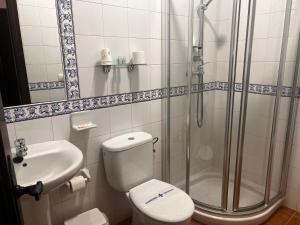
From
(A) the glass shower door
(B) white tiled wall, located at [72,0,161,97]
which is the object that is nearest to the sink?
(B) white tiled wall, located at [72,0,161,97]

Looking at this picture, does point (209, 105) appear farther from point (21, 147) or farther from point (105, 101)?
point (21, 147)

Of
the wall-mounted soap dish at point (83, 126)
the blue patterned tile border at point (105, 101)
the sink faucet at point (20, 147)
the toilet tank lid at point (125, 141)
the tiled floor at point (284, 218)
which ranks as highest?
the blue patterned tile border at point (105, 101)

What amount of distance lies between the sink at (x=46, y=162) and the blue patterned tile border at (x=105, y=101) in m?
0.19

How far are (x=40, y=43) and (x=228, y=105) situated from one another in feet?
4.34

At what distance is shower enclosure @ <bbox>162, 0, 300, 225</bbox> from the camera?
5.70 ft

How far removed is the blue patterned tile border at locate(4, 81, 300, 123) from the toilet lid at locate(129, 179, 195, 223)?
0.66 meters

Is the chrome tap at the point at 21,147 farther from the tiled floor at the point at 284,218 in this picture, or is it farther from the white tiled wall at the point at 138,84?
the tiled floor at the point at 284,218

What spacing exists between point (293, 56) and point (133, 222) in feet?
5.97

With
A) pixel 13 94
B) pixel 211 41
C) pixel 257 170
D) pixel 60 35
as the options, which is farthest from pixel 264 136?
pixel 13 94

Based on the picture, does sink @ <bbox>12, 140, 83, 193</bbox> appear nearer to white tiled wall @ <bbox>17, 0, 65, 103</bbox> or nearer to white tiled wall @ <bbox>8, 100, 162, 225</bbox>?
white tiled wall @ <bbox>8, 100, 162, 225</bbox>

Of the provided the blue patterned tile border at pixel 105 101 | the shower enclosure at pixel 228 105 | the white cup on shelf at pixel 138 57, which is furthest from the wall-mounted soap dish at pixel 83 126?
the shower enclosure at pixel 228 105

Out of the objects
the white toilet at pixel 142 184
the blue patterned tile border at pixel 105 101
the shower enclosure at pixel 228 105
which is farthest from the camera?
the shower enclosure at pixel 228 105

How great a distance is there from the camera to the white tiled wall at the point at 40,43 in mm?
1312

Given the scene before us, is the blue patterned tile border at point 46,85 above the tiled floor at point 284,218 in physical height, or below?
above
